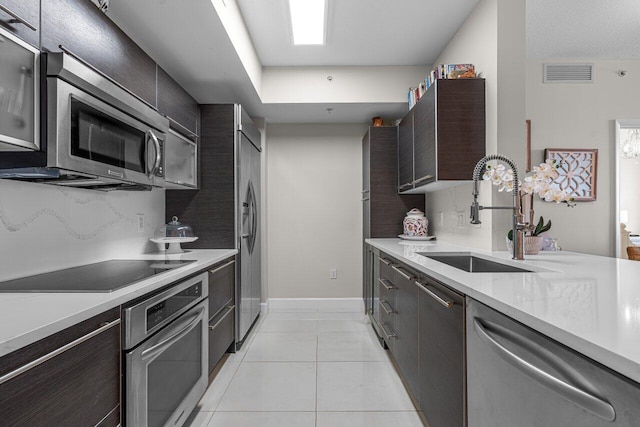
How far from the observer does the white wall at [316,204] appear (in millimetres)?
4246

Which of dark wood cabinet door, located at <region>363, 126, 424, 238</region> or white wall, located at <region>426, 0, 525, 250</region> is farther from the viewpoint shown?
dark wood cabinet door, located at <region>363, 126, 424, 238</region>

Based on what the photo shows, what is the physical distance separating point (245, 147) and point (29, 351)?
2493 millimetres

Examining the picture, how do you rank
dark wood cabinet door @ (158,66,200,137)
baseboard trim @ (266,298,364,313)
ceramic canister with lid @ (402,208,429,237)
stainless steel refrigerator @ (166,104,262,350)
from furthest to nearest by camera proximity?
1. baseboard trim @ (266,298,364,313)
2. ceramic canister with lid @ (402,208,429,237)
3. stainless steel refrigerator @ (166,104,262,350)
4. dark wood cabinet door @ (158,66,200,137)

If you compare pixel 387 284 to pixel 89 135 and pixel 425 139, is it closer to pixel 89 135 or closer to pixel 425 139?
pixel 425 139

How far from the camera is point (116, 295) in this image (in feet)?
3.85

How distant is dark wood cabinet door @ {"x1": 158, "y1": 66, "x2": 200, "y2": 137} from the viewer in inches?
87.3

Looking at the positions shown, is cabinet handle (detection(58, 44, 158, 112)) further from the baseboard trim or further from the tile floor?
the baseboard trim

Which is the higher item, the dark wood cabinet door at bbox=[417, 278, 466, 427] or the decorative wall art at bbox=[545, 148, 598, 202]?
the decorative wall art at bbox=[545, 148, 598, 202]

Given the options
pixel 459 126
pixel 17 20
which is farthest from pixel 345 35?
pixel 17 20

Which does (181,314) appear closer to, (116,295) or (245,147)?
(116,295)

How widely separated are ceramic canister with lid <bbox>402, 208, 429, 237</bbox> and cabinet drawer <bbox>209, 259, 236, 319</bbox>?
5.67 feet

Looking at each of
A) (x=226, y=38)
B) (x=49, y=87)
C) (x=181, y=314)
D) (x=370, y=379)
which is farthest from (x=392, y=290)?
(x=49, y=87)

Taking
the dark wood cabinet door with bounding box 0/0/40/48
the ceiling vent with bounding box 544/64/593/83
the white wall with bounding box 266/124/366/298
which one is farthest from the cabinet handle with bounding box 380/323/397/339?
the ceiling vent with bounding box 544/64/593/83

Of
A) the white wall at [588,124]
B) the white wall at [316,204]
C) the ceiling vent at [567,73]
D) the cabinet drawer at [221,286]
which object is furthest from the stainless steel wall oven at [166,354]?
the ceiling vent at [567,73]
